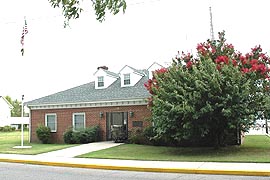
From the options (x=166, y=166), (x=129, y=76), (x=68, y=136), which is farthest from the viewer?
(x=129, y=76)

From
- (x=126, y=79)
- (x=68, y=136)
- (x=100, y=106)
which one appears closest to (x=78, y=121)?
(x=68, y=136)

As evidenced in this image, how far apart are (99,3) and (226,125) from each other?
44.5 ft

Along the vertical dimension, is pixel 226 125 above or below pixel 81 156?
above

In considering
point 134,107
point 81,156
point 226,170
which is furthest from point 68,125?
point 226,170

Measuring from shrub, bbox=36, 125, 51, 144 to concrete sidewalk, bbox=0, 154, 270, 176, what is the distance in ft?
32.0

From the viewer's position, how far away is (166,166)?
13.0 meters

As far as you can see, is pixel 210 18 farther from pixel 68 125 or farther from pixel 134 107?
pixel 68 125

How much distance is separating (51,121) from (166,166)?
52.8 ft

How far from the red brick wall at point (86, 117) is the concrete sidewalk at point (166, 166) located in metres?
8.37

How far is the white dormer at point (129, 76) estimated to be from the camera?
87.8 feet

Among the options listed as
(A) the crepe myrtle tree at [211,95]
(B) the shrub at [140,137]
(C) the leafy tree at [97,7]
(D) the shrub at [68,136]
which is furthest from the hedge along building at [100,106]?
(C) the leafy tree at [97,7]

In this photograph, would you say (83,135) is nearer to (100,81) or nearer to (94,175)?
(100,81)

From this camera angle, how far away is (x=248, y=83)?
1562 centimetres

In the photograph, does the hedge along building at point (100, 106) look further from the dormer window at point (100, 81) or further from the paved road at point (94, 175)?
the paved road at point (94, 175)
